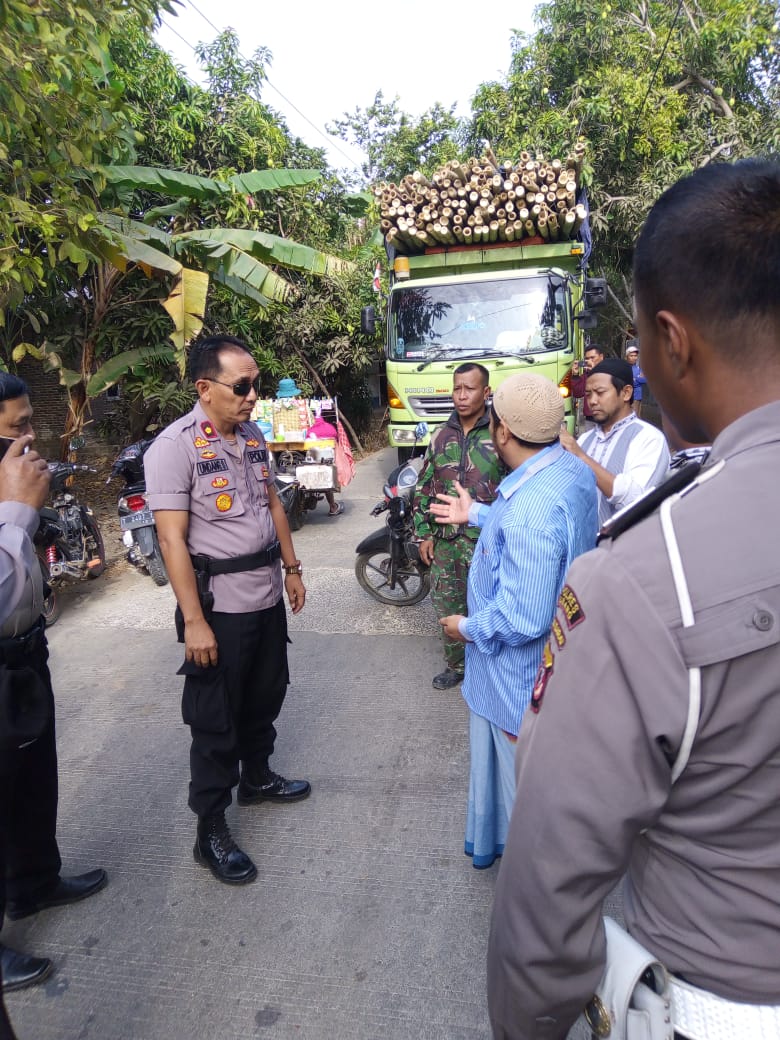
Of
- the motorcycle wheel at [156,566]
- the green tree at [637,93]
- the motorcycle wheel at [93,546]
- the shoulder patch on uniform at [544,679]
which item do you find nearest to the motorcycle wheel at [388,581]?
the motorcycle wheel at [156,566]

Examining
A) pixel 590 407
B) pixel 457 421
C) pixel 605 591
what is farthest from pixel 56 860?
pixel 590 407

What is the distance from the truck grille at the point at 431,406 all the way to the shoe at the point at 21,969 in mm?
5719

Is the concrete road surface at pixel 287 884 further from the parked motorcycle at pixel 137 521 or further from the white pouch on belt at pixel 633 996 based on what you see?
the parked motorcycle at pixel 137 521

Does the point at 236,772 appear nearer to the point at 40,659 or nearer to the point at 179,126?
the point at 40,659

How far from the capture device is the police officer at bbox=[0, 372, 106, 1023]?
1.75 meters

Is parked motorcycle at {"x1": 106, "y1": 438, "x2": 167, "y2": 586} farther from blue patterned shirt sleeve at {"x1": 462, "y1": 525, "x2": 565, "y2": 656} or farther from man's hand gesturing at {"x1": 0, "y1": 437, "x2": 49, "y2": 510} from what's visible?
blue patterned shirt sleeve at {"x1": 462, "y1": 525, "x2": 565, "y2": 656}

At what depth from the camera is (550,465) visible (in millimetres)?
2031

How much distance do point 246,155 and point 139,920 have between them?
35.8 ft

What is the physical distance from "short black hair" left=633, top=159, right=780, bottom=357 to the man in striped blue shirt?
1113 millimetres

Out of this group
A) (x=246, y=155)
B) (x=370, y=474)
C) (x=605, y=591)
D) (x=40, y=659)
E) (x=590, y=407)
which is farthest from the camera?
(x=370, y=474)

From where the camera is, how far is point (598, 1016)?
0.92m

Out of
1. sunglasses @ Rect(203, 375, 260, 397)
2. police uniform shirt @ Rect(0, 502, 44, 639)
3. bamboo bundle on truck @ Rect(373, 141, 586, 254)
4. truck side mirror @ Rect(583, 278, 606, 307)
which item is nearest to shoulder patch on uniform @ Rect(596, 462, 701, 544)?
police uniform shirt @ Rect(0, 502, 44, 639)

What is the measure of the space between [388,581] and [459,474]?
6.24ft

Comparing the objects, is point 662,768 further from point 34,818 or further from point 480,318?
point 480,318
